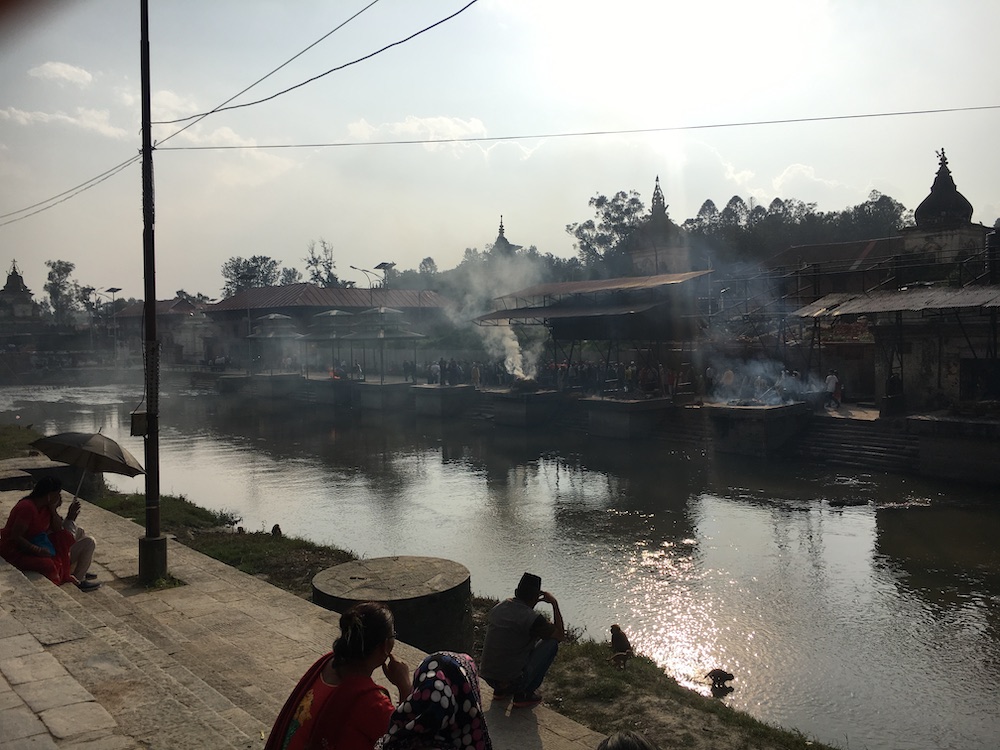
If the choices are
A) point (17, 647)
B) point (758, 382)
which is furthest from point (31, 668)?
point (758, 382)

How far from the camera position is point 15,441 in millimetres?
21828

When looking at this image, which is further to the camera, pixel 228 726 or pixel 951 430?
pixel 951 430

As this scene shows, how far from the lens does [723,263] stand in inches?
2351

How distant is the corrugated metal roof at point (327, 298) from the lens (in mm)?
57875

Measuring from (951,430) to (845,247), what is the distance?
107 feet

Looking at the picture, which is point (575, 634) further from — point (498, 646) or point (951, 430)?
point (951, 430)

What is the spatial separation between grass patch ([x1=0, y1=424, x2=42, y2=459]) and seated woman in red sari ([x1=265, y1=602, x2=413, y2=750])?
15885mm

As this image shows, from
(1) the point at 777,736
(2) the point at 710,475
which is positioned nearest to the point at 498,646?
(1) the point at 777,736

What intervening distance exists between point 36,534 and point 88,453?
1.74m

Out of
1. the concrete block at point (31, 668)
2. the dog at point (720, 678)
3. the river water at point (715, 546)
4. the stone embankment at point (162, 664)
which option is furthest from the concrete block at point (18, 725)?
the dog at point (720, 678)

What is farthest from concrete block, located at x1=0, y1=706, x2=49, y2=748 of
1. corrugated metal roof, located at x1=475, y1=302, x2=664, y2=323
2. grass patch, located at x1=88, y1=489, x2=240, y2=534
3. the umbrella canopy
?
corrugated metal roof, located at x1=475, y1=302, x2=664, y2=323

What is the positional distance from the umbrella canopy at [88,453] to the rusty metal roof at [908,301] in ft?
59.0

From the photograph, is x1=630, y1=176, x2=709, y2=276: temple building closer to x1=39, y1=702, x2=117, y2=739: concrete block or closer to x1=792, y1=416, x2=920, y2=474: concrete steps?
x1=792, y1=416, x2=920, y2=474: concrete steps

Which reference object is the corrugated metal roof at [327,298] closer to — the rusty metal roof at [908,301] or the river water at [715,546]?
the river water at [715,546]
